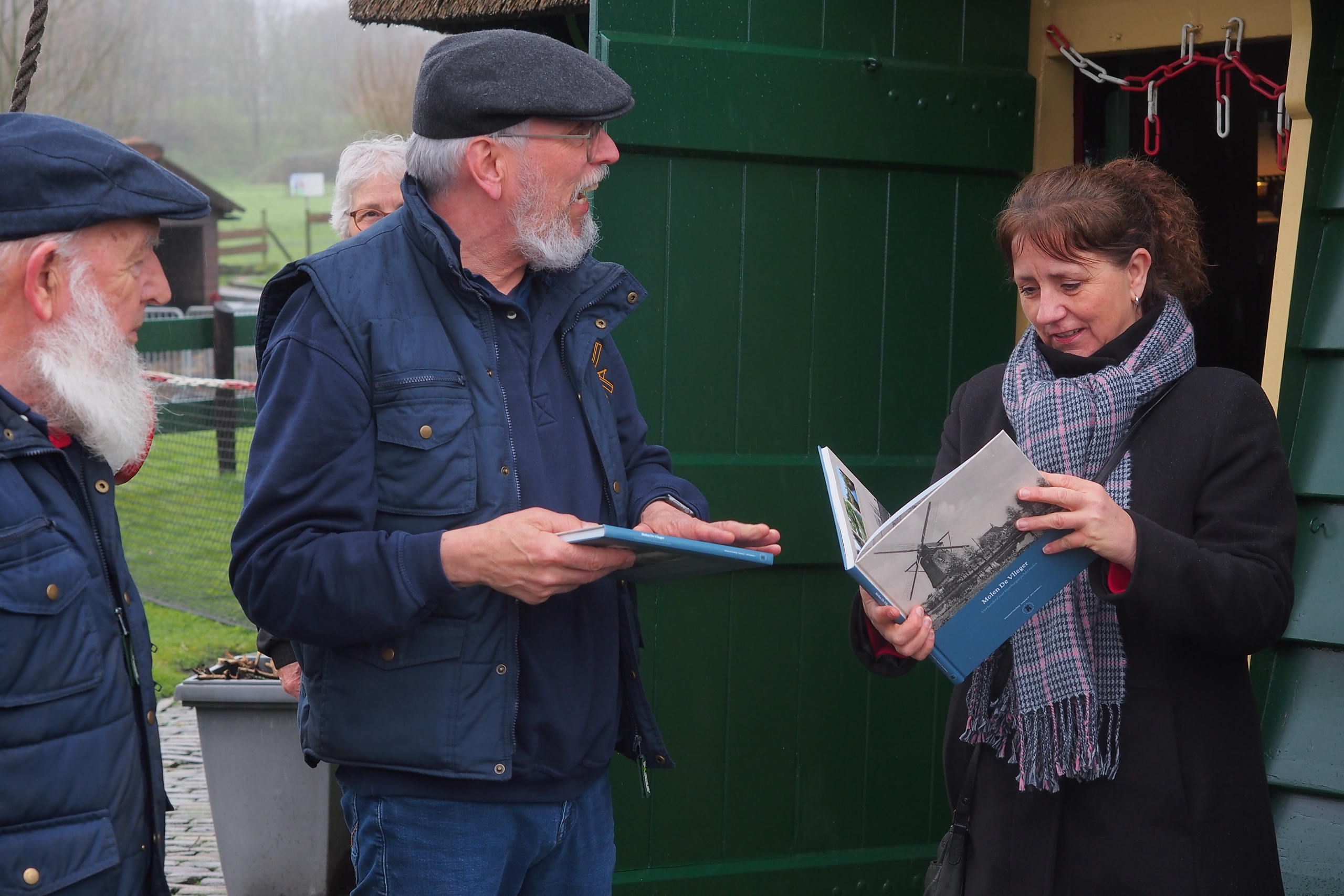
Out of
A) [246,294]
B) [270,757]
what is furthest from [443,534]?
[246,294]

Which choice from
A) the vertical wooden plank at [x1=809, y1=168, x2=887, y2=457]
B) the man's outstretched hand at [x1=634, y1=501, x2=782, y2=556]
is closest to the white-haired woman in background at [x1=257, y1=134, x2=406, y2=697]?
the vertical wooden plank at [x1=809, y1=168, x2=887, y2=457]

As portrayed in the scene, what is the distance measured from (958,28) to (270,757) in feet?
9.93

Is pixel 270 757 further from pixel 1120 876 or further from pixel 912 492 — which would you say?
pixel 1120 876

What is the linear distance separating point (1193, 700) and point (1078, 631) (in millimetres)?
217

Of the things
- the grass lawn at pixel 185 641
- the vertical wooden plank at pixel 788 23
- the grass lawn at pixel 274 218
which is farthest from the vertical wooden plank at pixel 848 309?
the grass lawn at pixel 274 218

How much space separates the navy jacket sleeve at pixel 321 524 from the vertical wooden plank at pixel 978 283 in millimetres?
1999

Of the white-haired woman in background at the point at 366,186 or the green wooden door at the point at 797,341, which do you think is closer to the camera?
the green wooden door at the point at 797,341

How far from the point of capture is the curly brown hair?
2.31 metres

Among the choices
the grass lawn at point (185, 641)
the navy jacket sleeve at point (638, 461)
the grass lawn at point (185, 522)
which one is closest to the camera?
the navy jacket sleeve at point (638, 461)

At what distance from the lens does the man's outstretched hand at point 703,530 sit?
218 cm

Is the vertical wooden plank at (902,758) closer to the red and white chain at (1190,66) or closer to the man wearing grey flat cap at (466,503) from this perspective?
the man wearing grey flat cap at (466,503)

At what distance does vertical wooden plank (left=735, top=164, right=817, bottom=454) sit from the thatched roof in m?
1.80

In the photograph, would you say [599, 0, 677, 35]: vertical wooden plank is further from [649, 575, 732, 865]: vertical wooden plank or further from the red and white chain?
[649, 575, 732, 865]: vertical wooden plank

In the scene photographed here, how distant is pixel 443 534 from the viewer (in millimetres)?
1959
